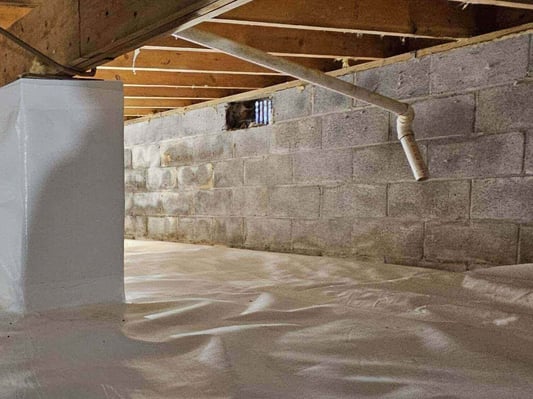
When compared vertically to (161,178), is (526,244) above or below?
below

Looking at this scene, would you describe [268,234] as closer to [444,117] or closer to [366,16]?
[444,117]

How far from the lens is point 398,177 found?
2939 mm

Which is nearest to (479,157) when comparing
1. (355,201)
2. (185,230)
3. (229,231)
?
(355,201)

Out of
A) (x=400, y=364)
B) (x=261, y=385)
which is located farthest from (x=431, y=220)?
(x=261, y=385)

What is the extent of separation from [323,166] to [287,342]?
2083mm

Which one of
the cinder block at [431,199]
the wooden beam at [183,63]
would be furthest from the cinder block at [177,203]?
the cinder block at [431,199]

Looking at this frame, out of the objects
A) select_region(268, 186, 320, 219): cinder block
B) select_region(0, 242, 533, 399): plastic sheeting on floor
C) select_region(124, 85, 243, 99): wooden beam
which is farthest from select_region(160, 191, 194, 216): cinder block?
select_region(0, 242, 533, 399): plastic sheeting on floor

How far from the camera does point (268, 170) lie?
12.5 ft

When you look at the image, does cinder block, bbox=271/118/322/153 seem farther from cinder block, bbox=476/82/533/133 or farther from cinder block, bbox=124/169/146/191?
cinder block, bbox=124/169/146/191

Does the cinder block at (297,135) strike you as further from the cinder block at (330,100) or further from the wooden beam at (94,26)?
the wooden beam at (94,26)

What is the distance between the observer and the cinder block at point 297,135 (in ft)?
11.3

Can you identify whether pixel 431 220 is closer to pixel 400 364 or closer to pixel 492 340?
pixel 492 340

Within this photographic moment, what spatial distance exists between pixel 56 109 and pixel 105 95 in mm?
169

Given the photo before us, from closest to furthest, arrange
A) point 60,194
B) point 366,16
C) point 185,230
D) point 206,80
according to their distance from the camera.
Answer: point 60,194 < point 366,16 < point 206,80 < point 185,230
